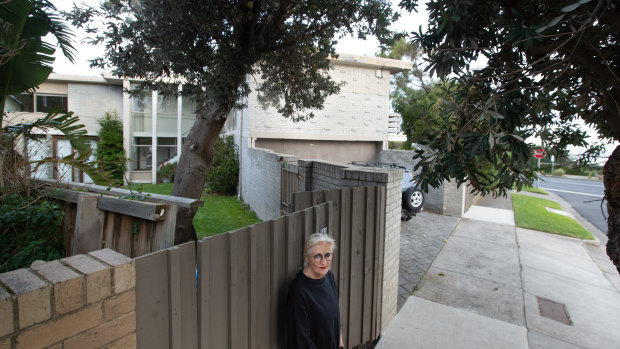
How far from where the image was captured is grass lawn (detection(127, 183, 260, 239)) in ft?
30.1

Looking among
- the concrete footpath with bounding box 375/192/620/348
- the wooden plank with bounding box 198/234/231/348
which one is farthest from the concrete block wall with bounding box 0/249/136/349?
the concrete footpath with bounding box 375/192/620/348

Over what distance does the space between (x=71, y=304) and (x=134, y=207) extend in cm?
174

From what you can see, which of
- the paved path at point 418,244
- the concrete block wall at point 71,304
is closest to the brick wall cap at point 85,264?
the concrete block wall at point 71,304

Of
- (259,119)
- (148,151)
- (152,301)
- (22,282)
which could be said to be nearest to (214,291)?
(152,301)

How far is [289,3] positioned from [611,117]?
5115mm

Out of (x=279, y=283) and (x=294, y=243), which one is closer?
(x=279, y=283)

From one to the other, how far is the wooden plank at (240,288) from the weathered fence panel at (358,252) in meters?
1.13

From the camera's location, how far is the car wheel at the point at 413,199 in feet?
32.8

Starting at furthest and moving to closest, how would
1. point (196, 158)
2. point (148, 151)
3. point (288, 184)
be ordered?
point (148, 151) → point (288, 184) → point (196, 158)

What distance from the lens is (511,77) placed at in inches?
134

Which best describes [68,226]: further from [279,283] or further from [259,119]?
[259,119]

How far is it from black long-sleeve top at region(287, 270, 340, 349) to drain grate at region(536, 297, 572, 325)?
417 centimetres

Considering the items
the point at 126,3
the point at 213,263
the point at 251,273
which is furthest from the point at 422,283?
the point at 126,3

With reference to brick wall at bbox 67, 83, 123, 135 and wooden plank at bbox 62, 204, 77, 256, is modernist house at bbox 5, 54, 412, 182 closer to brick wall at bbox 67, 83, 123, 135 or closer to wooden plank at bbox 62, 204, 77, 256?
brick wall at bbox 67, 83, 123, 135
